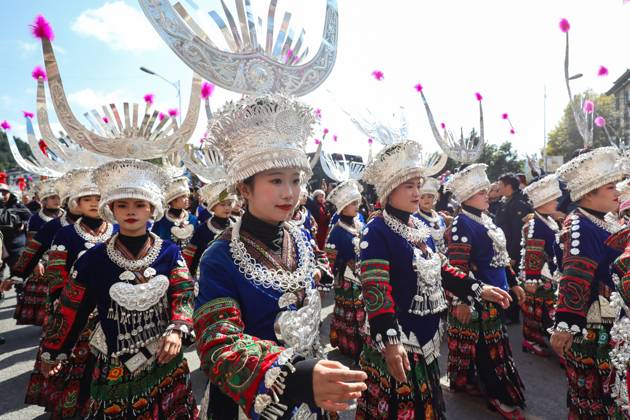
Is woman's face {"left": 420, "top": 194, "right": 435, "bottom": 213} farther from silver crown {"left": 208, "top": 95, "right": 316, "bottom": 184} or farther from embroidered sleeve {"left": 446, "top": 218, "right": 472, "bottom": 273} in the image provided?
silver crown {"left": 208, "top": 95, "right": 316, "bottom": 184}

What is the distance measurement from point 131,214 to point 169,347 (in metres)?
0.96

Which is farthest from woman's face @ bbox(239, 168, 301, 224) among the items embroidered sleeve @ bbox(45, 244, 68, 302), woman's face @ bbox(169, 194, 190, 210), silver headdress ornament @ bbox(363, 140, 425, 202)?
woman's face @ bbox(169, 194, 190, 210)

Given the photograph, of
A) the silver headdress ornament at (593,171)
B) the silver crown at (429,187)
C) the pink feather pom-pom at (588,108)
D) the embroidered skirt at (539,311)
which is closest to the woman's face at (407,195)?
the silver headdress ornament at (593,171)

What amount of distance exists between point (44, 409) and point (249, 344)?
4.21 m

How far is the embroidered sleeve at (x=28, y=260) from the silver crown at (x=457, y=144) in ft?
17.6

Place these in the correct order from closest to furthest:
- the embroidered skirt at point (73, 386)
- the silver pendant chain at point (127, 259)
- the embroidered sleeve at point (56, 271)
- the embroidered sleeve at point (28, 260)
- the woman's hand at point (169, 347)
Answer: the woman's hand at point (169, 347) → the silver pendant chain at point (127, 259) → the embroidered sleeve at point (56, 271) → the embroidered skirt at point (73, 386) → the embroidered sleeve at point (28, 260)

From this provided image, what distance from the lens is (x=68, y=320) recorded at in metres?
2.58

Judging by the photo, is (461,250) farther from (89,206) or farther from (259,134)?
(89,206)

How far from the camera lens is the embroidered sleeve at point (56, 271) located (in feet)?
10.9

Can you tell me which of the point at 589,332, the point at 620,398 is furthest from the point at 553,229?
the point at 620,398

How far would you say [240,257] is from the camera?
1789mm

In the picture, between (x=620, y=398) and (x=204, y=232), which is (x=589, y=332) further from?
(x=204, y=232)

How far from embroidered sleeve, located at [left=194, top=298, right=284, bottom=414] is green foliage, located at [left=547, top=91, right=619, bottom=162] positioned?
29.7 m

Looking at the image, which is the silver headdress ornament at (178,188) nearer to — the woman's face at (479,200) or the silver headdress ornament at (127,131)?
the silver headdress ornament at (127,131)
